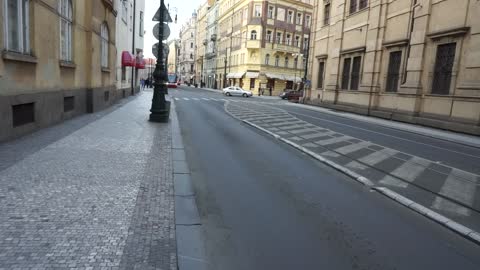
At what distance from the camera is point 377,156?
31.4ft

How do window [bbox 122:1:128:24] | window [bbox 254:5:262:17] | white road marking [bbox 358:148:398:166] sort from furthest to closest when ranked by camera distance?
1. window [bbox 254:5:262:17]
2. window [bbox 122:1:128:24]
3. white road marking [bbox 358:148:398:166]

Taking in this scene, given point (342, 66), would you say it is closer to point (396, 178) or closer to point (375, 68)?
point (375, 68)

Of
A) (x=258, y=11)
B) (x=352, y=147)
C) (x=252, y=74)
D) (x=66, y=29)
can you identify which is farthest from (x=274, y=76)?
(x=352, y=147)

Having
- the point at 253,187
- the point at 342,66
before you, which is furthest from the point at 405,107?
the point at 253,187

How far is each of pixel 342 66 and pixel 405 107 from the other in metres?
9.88

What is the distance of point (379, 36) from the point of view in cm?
2514

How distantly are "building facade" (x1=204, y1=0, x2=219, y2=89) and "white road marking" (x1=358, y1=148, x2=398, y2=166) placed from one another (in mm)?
68790

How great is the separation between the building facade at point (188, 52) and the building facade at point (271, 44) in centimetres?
5532

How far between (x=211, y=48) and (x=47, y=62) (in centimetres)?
7725

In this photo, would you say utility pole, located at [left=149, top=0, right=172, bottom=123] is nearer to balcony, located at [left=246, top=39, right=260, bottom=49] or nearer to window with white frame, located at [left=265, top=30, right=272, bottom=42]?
balcony, located at [left=246, top=39, right=260, bottom=49]

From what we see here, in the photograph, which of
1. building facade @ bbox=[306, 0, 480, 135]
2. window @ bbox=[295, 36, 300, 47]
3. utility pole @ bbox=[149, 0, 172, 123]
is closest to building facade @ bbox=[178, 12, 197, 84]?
window @ bbox=[295, 36, 300, 47]

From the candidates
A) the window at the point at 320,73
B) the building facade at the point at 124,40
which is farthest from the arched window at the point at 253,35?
the building facade at the point at 124,40

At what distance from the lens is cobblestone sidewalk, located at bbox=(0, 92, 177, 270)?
3.34 metres

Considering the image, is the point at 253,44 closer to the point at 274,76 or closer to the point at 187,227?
the point at 274,76
